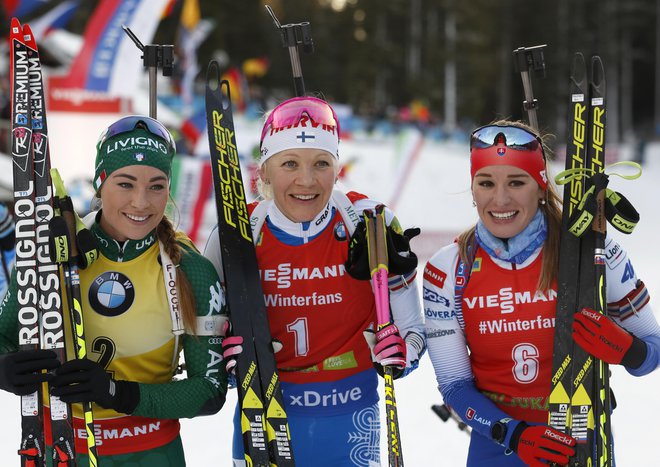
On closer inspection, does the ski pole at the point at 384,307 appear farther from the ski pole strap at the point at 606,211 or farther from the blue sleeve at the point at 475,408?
the ski pole strap at the point at 606,211

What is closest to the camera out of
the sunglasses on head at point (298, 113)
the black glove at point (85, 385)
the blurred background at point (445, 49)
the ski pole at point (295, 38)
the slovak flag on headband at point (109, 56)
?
the black glove at point (85, 385)

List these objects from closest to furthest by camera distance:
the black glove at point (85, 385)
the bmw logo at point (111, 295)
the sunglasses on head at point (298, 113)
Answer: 1. the black glove at point (85, 385)
2. the bmw logo at point (111, 295)
3. the sunglasses on head at point (298, 113)

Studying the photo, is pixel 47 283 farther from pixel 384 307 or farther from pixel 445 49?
pixel 445 49

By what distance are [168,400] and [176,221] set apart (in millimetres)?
850

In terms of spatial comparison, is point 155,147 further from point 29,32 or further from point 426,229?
point 426,229

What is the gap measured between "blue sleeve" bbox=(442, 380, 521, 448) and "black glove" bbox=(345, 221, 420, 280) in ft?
1.45

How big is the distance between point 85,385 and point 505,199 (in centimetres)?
147

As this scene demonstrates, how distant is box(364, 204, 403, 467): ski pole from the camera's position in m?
2.63

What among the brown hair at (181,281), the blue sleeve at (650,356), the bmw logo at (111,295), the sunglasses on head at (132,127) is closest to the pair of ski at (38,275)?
the bmw logo at (111,295)

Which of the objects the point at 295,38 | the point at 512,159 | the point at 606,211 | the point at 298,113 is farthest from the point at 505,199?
the point at 295,38

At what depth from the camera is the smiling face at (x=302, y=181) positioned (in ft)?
8.99

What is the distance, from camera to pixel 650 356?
2557mm

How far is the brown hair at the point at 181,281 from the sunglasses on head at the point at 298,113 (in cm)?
55

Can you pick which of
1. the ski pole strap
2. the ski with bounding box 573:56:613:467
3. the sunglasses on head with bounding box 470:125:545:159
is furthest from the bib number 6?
the sunglasses on head with bounding box 470:125:545:159
